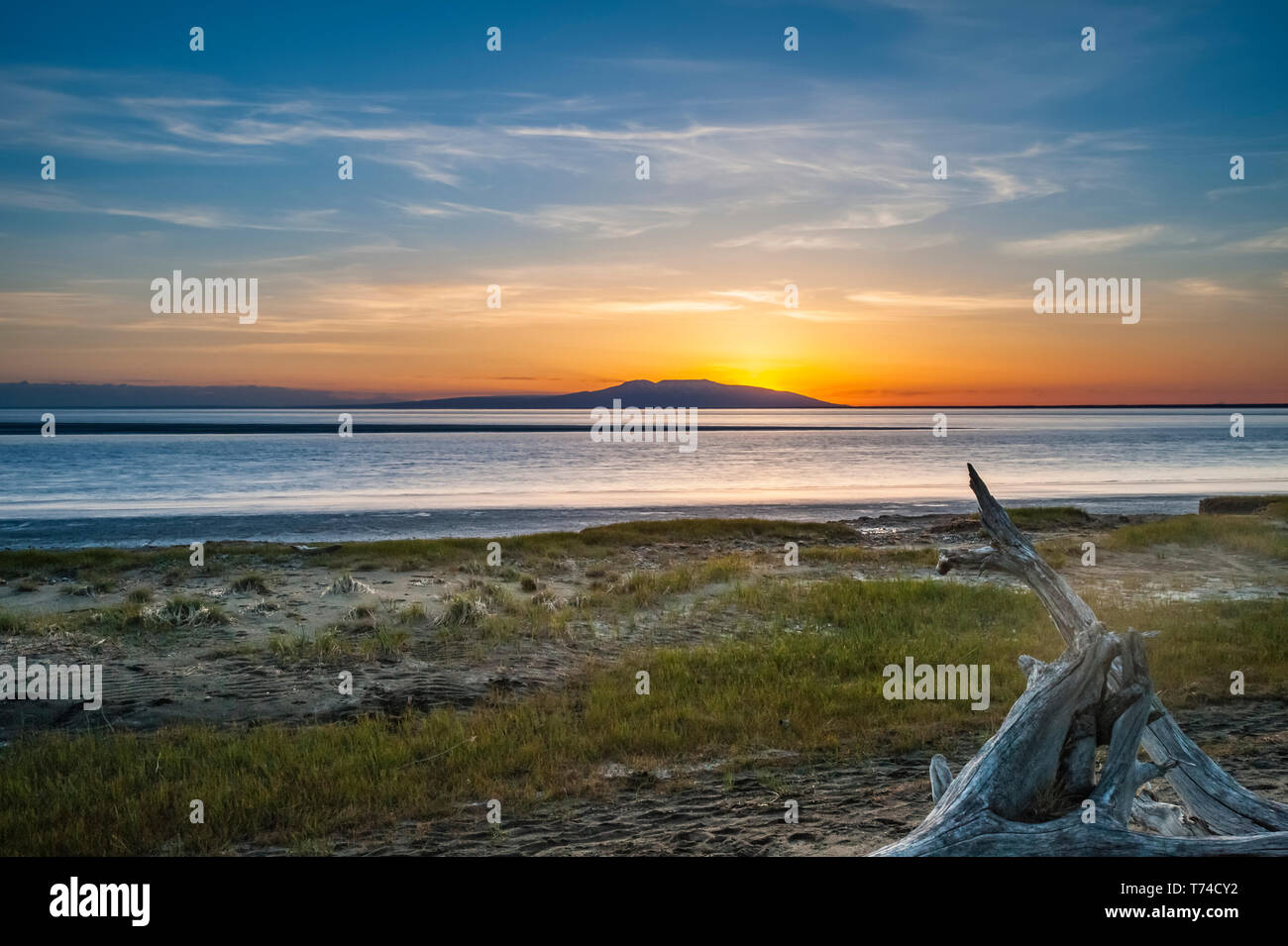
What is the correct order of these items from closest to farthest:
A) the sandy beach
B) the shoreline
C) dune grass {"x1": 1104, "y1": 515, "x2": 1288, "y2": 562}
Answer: the sandy beach < dune grass {"x1": 1104, "y1": 515, "x2": 1288, "y2": 562} < the shoreline

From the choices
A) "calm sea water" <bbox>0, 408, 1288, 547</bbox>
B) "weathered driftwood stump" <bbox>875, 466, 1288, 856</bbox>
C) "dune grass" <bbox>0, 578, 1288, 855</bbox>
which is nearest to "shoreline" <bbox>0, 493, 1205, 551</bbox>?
"calm sea water" <bbox>0, 408, 1288, 547</bbox>

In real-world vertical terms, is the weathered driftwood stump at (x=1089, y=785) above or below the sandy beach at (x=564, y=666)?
above

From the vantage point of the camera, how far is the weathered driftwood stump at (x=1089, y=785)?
471 centimetres

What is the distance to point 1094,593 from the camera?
663 inches

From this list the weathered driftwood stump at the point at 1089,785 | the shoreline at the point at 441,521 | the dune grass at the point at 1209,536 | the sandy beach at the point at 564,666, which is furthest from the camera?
the shoreline at the point at 441,521

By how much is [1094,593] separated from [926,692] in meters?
8.49

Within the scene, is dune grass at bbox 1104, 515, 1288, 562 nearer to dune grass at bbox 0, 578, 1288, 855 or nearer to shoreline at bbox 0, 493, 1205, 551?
shoreline at bbox 0, 493, 1205, 551

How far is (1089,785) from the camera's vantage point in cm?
534

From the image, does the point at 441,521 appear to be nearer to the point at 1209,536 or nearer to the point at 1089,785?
the point at 1209,536

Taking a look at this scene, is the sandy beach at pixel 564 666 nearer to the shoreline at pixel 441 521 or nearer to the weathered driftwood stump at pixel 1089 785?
the weathered driftwood stump at pixel 1089 785

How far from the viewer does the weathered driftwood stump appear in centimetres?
471

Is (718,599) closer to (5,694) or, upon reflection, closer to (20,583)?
(5,694)

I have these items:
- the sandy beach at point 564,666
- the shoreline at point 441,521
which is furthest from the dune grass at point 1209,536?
the shoreline at point 441,521
